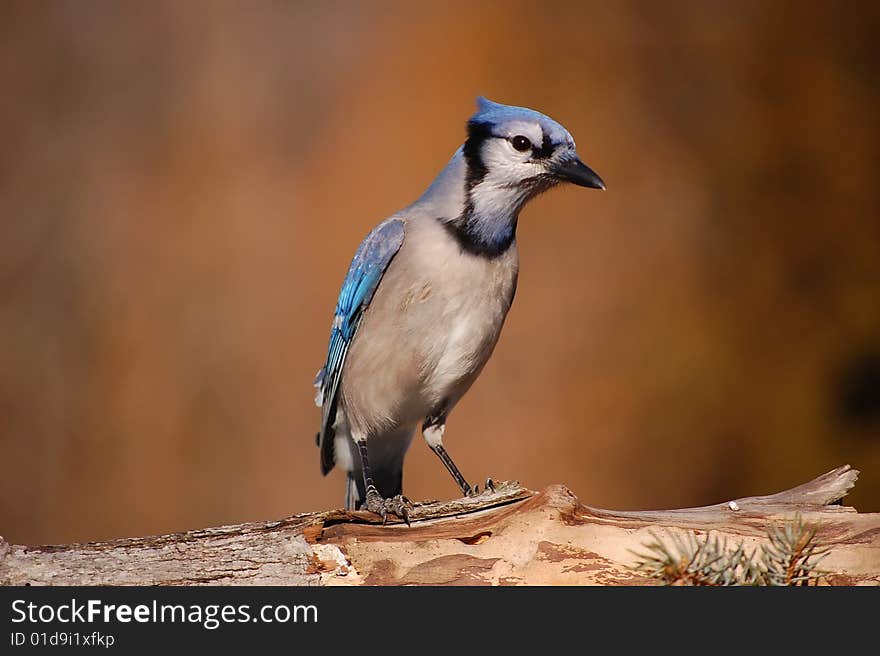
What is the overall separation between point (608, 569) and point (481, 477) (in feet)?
7.05

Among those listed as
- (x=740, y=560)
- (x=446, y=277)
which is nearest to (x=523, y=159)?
(x=446, y=277)

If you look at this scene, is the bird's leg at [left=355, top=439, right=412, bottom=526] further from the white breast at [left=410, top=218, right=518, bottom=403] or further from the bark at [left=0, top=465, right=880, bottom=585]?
the white breast at [left=410, top=218, right=518, bottom=403]

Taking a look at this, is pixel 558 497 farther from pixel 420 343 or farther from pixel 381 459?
pixel 381 459

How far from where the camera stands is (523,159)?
252 cm

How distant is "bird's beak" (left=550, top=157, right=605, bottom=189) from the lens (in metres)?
2.48

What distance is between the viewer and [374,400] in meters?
2.59

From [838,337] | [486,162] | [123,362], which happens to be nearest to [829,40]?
[838,337]

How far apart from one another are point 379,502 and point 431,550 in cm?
35

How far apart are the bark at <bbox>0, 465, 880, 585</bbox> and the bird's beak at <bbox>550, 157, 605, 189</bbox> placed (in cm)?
88

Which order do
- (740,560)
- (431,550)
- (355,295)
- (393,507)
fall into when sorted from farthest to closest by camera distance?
(355,295)
(393,507)
(431,550)
(740,560)

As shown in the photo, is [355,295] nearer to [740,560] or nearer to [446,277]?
[446,277]

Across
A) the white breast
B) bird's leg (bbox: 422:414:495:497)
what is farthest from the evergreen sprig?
bird's leg (bbox: 422:414:495:497)

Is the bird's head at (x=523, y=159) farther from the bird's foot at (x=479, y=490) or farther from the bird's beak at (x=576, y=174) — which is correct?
the bird's foot at (x=479, y=490)
